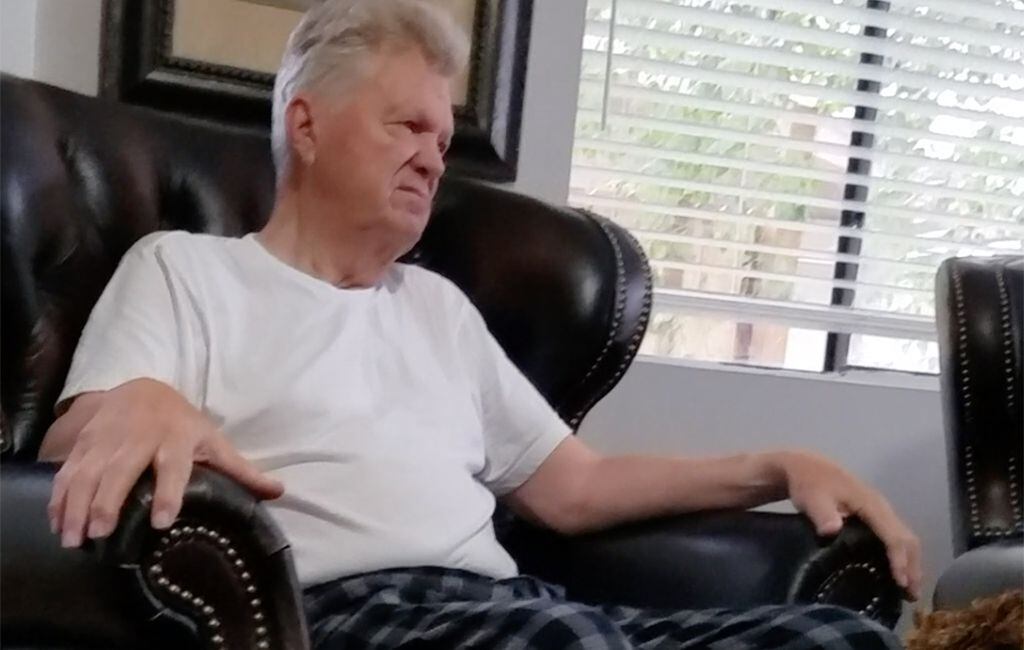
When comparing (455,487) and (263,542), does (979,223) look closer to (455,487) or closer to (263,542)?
(455,487)

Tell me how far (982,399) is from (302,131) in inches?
39.9

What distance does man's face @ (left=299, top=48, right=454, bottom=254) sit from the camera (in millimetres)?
1423

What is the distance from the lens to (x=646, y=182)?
7.20 feet

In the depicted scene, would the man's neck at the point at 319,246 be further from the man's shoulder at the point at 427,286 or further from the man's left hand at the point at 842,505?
the man's left hand at the point at 842,505

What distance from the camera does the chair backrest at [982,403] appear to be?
1.68m

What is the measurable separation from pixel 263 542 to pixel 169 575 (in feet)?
0.24

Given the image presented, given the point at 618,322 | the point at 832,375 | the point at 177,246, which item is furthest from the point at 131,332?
the point at 832,375

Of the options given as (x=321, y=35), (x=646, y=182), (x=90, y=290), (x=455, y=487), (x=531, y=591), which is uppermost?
(x=321, y=35)

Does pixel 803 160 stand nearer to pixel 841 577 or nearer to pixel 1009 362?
pixel 1009 362

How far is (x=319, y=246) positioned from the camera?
1.45 m

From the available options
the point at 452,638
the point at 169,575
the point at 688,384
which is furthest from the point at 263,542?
the point at 688,384

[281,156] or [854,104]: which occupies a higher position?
[854,104]

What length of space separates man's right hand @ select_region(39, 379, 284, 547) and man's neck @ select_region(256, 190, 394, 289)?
0.43 m

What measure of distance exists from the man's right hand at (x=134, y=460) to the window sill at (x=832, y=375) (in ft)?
3.96
